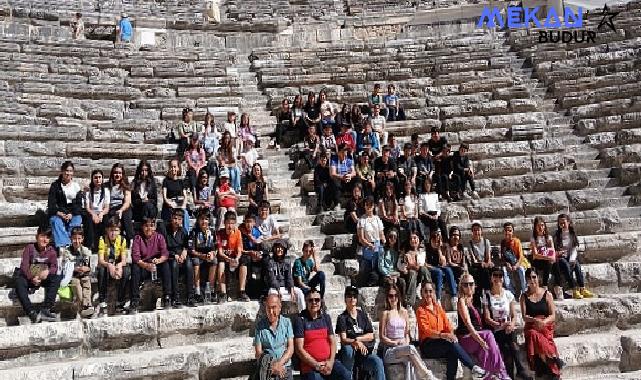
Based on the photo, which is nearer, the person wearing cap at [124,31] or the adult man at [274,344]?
the adult man at [274,344]

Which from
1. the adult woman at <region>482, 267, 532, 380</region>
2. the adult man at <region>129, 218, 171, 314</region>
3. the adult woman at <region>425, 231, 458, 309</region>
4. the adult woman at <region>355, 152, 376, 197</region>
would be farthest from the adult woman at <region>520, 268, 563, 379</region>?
the adult man at <region>129, 218, 171, 314</region>

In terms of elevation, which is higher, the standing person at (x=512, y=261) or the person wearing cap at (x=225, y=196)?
the person wearing cap at (x=225, y=196)

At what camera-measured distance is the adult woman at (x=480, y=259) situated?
7.42m

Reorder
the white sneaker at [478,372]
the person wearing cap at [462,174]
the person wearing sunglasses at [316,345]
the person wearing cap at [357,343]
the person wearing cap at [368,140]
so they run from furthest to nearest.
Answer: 1. the person wearing cap at [368,140]
2. the person wearing cap at [462,174]
3. the white sneaker at [478,372]
4. the person wearing cap at [357,343]
5. the person wearing sunglasses at [316,345]

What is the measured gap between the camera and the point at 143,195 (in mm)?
8227

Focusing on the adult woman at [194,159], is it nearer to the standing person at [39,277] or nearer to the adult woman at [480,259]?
the standing person at [39,277]

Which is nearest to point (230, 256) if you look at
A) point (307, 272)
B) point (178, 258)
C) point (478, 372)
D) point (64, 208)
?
point (178, 258)

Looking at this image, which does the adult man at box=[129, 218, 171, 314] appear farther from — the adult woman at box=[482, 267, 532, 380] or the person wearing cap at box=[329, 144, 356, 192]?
the adult woman at box=[482, 267, 532, 380]

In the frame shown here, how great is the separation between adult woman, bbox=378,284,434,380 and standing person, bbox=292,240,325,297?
1.02 meters

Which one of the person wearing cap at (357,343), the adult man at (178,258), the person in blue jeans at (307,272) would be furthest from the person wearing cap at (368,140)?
the person wearing cap at (357,343)

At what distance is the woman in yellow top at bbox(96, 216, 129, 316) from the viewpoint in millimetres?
6742

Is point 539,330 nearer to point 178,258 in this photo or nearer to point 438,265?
point 438,265
